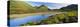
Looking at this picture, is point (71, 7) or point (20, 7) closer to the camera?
point (20, 7)

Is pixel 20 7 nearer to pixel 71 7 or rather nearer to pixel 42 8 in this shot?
pixel 42 8

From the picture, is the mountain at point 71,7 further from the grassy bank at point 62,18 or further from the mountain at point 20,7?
the mountain at point 20,7

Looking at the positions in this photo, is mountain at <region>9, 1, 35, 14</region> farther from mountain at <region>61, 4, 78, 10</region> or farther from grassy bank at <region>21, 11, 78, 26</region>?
mountain at <region>61, 4, 78, 10</region>

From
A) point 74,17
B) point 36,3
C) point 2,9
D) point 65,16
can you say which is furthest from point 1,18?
point 74,17

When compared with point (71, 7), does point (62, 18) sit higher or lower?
lower

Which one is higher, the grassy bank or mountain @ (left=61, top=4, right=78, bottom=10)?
mountain @ (left=61, top=4, right=78, bottom=10)

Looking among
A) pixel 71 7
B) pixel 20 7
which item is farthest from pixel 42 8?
pixel 71 7

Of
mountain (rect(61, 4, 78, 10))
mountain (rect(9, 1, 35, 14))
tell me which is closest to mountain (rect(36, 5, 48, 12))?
mountain (rect(9, 1, 35, 14))

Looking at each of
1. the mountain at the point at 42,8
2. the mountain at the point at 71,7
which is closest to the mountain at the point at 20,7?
the mountain at the point at 42,8

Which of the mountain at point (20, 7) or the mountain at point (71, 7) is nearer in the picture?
the mountain at point (20, 7)

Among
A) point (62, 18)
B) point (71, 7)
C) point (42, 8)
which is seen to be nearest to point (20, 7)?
point (42, 8)

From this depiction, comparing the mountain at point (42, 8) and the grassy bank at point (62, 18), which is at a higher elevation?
the mountain at point (42, 8)
